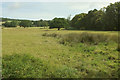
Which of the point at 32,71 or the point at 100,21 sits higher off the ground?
the point at 100,21

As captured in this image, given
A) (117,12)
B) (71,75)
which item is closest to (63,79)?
(71,75)

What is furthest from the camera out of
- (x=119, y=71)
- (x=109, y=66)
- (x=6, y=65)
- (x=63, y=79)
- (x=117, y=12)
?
(x=117, y=12)

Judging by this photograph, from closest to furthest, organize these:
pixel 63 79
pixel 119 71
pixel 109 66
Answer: pixel 63 79 → pixel 119 71 → pixel 109 66

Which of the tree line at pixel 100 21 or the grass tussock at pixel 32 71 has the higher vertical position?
the tree line at pixel 100 21

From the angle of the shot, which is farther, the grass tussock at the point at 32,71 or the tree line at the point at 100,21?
the tree line at the point at 100,21

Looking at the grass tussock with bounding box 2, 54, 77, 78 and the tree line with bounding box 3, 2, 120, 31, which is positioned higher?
the tree line with bounding box 3, 2, 120, 31

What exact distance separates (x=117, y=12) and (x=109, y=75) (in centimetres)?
3172

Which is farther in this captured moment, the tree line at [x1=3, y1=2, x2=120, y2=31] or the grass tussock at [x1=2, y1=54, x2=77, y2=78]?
the tree line at [x1=3, y1=2, x2=120, y2=31]

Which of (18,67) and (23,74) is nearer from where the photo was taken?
(23,74)

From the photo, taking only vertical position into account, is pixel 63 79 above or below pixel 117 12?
below

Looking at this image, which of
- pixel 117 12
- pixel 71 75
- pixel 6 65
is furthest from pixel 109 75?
pixel 117 12

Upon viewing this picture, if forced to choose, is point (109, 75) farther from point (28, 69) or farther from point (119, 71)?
point (28, 69)

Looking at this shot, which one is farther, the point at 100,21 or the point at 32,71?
the point at 100,21

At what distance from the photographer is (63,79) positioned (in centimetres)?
427
